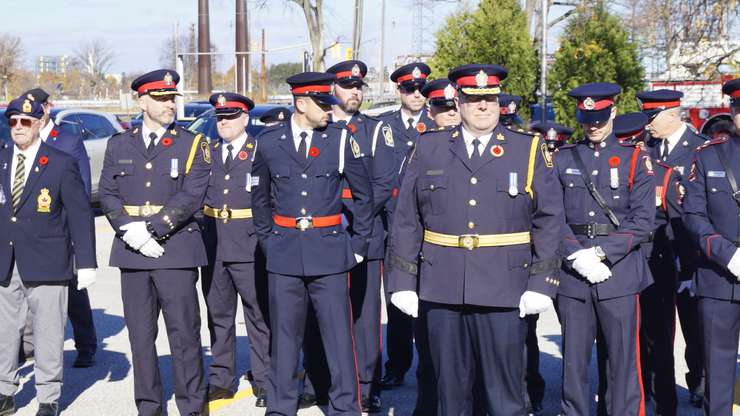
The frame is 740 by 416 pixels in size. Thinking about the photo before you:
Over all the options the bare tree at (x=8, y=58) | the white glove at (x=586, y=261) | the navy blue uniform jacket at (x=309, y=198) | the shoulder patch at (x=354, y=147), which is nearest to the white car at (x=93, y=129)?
the navy blue uniform jacket at (x=309, y=198)

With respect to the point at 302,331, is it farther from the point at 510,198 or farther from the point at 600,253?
the point at 600,253

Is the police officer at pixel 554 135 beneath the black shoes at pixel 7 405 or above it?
above

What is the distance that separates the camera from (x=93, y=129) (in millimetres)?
18078

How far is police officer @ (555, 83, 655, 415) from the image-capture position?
224 inches

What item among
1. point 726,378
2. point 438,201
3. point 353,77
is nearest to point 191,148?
point 353,77

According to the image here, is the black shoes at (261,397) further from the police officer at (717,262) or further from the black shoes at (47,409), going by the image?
the police officer at (717,262)

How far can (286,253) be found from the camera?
5.92 m

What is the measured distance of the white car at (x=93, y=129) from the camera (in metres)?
17.4

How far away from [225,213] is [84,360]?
196cm

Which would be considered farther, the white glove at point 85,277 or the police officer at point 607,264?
the white glove at point 85,277

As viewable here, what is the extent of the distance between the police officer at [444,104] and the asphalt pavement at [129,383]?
1.96 meters

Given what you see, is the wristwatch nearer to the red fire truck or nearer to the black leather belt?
the black leather belt

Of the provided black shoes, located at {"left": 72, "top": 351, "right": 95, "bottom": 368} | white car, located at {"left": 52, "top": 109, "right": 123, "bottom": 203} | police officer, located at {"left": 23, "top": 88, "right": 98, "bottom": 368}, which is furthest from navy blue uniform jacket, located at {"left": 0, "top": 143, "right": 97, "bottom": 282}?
white car, located at {"left": 52, "top": 109, "right": 123, "bottom": 203}

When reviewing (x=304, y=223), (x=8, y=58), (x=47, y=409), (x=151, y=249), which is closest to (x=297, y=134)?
(x=304, y=223)
